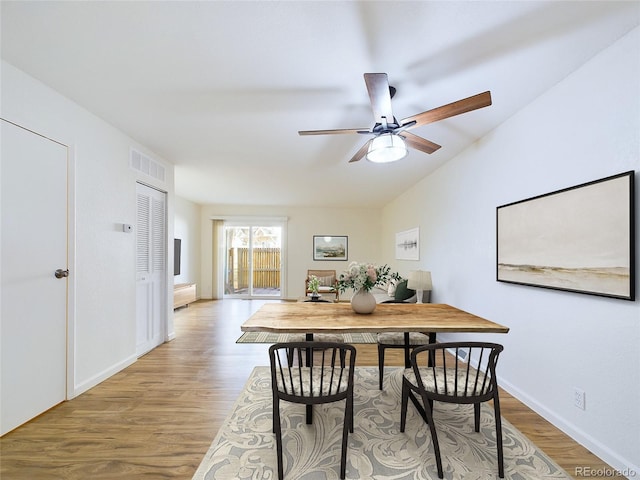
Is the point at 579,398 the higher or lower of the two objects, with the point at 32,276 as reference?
lower

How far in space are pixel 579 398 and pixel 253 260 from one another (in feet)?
22.5

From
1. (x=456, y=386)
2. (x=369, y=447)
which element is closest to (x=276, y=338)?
(x=369, y=447)

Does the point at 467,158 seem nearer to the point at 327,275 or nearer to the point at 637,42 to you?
the point at 637,42

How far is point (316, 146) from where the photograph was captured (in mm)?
3408

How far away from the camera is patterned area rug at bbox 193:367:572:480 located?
1.72 meters

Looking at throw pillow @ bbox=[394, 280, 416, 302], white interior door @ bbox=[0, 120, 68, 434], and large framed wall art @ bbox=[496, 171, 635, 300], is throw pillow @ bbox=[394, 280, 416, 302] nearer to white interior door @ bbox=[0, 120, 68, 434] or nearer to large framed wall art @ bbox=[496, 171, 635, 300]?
large framed wall art @ bbox=[496, 171, 635, 300]

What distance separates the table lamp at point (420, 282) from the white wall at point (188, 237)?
4999 mm

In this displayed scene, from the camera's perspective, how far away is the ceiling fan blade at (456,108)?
172 centimetres

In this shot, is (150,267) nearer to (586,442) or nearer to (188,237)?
(188,237)

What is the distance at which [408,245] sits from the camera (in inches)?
226

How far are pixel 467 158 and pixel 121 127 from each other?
146 inches

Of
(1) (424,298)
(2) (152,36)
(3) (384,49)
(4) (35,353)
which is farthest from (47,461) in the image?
(1) (424,298)

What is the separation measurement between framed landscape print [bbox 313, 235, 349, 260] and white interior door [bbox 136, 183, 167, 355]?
4348 mm

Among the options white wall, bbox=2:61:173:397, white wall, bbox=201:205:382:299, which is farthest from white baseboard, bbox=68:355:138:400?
white wall, bbox=201:205:382:299
